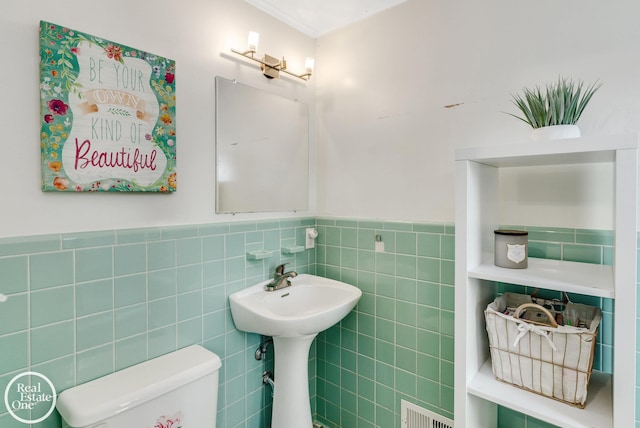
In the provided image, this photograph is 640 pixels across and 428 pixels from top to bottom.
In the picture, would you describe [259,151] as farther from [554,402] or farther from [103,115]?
[554,402]

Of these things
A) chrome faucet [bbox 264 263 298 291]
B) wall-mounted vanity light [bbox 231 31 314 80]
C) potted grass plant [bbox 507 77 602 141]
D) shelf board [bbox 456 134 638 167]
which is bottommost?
chrome faucet [bbox 264 263 298 291]

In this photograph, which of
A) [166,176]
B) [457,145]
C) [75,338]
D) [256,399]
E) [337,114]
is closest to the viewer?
[75,338]

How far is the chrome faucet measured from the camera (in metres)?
1.70

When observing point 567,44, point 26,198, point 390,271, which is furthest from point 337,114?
point 26,198

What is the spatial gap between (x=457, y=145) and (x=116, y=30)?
1434mm

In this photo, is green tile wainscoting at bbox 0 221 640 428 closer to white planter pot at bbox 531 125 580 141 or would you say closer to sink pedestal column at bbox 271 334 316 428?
sink pedestal column at bbox 271 334 316 428

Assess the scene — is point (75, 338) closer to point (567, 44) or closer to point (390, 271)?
point (390, 271)

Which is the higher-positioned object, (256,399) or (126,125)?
(126,125)

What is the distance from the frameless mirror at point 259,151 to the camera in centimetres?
158

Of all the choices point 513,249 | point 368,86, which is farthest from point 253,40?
point 513,249

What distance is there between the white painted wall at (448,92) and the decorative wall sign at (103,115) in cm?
94

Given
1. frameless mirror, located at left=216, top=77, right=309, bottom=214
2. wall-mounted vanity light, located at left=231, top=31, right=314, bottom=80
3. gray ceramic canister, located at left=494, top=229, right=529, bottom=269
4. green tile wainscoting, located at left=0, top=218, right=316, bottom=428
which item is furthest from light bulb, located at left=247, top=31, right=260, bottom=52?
gray ceramic canister, located at left=494, top=229, right=529, bottom=269

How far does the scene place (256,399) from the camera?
1.72 metres

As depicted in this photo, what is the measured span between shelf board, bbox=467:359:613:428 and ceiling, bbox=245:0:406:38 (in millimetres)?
1736
